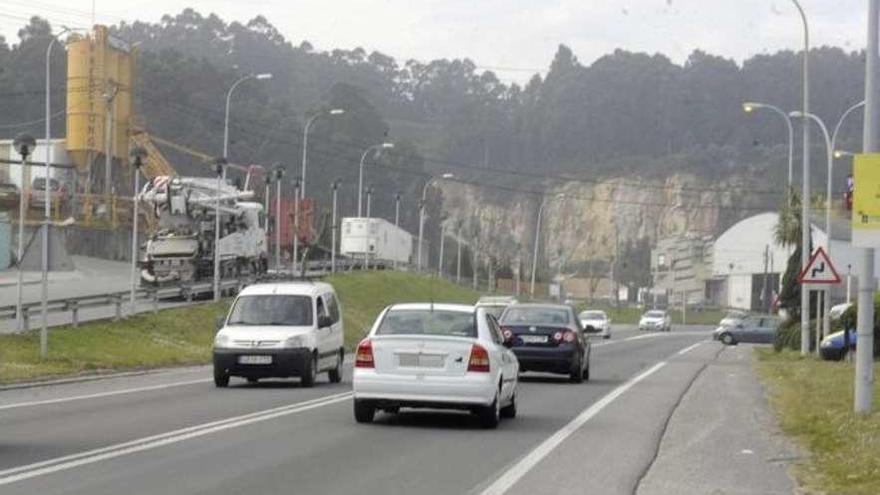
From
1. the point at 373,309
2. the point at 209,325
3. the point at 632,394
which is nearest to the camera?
the point at 632,394

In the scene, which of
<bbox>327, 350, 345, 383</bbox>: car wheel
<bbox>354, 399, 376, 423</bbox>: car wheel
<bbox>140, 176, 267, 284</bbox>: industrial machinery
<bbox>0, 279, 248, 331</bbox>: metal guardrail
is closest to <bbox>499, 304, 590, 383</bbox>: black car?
<bbox>327, 350, 345, 383</bbox>: car wheel

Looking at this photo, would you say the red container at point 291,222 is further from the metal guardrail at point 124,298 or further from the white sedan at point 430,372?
the white sedan at point 430,372

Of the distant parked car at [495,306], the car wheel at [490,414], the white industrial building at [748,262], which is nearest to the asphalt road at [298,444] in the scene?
the car wheel at [490,414]

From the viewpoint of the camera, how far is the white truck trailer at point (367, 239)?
89062 millimetres

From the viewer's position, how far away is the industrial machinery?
55.1 m

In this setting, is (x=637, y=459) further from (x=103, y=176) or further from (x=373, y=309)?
(x=103, y=176)

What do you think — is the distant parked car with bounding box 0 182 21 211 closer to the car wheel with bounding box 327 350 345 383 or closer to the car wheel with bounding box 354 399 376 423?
the car wheel with bounding box 327 350 345 383

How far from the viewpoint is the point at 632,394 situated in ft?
88.9

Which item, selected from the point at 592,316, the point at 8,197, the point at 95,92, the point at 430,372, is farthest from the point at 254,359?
the point at 95,92

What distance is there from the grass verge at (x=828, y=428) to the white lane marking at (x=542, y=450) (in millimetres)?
2530

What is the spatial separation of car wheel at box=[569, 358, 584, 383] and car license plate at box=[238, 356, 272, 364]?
20.6ft

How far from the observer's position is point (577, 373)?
2973 centimetres

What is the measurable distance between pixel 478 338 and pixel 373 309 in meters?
50.1

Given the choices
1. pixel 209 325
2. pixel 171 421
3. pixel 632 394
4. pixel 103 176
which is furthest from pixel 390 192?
pixel 171 421
